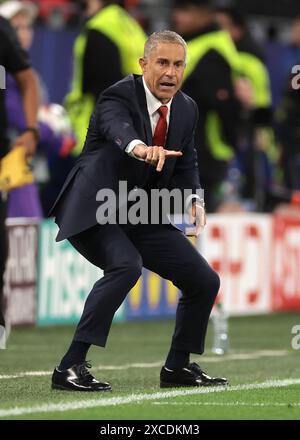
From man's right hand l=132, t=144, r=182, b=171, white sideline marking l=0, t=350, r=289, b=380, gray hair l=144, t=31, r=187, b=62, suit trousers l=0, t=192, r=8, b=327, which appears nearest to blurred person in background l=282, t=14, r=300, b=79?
white sideline marking l=0, t=350, r=289, b=380

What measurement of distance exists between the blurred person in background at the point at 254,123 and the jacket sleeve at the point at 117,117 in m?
7.54

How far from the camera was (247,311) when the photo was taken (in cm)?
1430

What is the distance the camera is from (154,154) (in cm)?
744

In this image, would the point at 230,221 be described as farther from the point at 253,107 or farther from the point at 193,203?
the point at 193,203

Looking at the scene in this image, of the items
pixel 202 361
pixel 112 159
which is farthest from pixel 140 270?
pixel 202 361

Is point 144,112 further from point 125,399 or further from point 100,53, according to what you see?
point 100,53

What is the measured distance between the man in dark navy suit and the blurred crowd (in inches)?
160

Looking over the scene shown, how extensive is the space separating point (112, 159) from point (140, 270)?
59cm

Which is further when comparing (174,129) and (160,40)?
(174,129)

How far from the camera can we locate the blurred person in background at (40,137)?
12.4 metres

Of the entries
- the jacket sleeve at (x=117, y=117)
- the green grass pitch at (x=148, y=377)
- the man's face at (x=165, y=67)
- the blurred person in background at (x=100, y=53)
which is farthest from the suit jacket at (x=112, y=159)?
the blurred person in background at (x=100, y=53)
